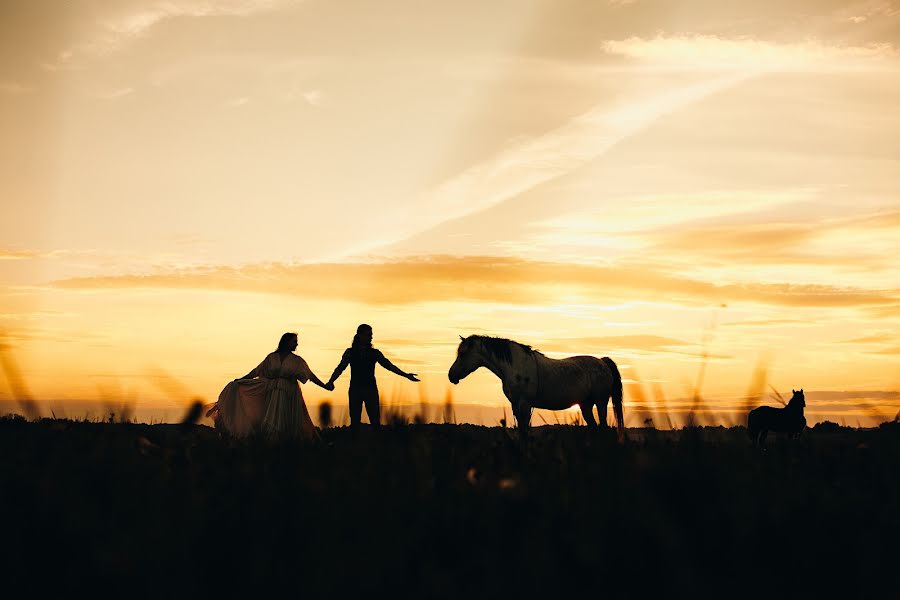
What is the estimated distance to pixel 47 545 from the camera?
16.8 feet

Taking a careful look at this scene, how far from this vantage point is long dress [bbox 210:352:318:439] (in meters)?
17.5

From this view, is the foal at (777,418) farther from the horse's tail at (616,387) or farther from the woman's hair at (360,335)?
the woman's hair at (360,335)

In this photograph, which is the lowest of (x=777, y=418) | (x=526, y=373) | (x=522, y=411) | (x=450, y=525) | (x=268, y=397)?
(x=450, y=525)

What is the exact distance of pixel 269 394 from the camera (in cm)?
1761

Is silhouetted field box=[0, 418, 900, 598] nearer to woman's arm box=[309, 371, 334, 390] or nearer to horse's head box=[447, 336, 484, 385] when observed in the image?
woman's arm box=[309, 371, 334, 390]

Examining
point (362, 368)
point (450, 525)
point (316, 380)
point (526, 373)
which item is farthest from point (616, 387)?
point (450, 525)

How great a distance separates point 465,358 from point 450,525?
14519 millimetres

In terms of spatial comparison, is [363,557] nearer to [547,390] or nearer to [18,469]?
[18,469]

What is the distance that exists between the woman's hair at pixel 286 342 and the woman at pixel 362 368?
1442mm

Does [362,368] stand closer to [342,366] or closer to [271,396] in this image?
[342,366]

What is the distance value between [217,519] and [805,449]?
750 cm

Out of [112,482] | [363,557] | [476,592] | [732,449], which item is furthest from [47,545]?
[732,449]

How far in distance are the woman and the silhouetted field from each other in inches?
418

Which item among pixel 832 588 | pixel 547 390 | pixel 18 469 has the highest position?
pixel 547 390
